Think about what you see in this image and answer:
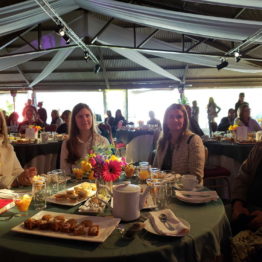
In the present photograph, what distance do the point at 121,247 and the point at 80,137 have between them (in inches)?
74.2

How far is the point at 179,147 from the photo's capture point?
2.51m

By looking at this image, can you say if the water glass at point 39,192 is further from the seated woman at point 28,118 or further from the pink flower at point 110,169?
the seated woman at point 28,118

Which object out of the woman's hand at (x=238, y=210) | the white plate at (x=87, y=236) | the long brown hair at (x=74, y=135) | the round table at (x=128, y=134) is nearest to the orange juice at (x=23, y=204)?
the white plate at (x=87, y=236)

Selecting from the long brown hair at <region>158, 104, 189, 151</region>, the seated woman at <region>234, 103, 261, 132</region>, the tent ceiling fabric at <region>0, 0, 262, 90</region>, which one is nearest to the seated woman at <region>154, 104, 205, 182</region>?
the long brown hair at <region>158, 104, 189, 151</region>

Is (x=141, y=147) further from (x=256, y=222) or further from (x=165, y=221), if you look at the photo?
(x=165, y=221)

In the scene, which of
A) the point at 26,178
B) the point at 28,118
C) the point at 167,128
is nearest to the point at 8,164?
the point at 26,178

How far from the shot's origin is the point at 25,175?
1924mm

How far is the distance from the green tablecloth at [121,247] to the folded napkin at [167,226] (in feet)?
0.08

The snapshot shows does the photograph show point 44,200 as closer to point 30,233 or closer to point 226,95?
point 30,233

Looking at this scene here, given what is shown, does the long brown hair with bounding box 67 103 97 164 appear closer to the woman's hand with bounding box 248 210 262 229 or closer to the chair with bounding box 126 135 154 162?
the chair with bounding box 126 135 154 162

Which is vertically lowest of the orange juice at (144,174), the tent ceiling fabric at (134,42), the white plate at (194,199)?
the white plate at (194,199)

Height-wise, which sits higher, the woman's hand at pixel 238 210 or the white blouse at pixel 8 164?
the white blouse at pixel 8 164

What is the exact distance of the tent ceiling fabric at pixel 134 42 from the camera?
15.5ft

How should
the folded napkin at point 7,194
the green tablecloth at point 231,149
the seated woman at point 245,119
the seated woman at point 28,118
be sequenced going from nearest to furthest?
the folded napkin at point 7,194
the green tablecloth at point 231,149
the seated woman at point 245,119
the seated woman at point 28,118
